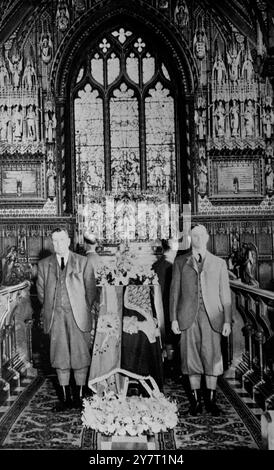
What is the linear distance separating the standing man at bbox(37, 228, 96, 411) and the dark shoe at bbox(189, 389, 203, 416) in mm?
1113

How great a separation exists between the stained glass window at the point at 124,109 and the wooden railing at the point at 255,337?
3975mm

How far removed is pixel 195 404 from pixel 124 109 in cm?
658

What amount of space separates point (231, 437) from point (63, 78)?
7.40 meters

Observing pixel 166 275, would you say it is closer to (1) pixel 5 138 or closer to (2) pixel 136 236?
(2) pixel 136 236

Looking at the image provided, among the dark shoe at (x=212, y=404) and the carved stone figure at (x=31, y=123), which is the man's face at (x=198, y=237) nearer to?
the dark shoe at (x=212, y=404)

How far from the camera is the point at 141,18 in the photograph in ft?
34.6

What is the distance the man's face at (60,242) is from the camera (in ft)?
18.9

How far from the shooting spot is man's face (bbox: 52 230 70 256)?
227 inches

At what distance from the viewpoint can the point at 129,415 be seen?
16.4 feet

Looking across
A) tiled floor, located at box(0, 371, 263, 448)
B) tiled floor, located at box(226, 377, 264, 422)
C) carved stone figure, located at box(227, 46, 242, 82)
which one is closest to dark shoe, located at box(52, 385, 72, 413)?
tiled floor, located at box(0, 371, 263, 448)

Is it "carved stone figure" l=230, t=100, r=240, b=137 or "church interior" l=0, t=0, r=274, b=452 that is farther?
"carved stone figure" l=230, t=100, r=240, b=137

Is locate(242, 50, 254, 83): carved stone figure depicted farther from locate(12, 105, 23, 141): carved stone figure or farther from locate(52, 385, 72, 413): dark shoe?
locate(52, 385, 72, 413): dark shoe

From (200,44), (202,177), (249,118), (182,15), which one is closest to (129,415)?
(202,177)

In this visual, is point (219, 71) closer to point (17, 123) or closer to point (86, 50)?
point (86, 50)
